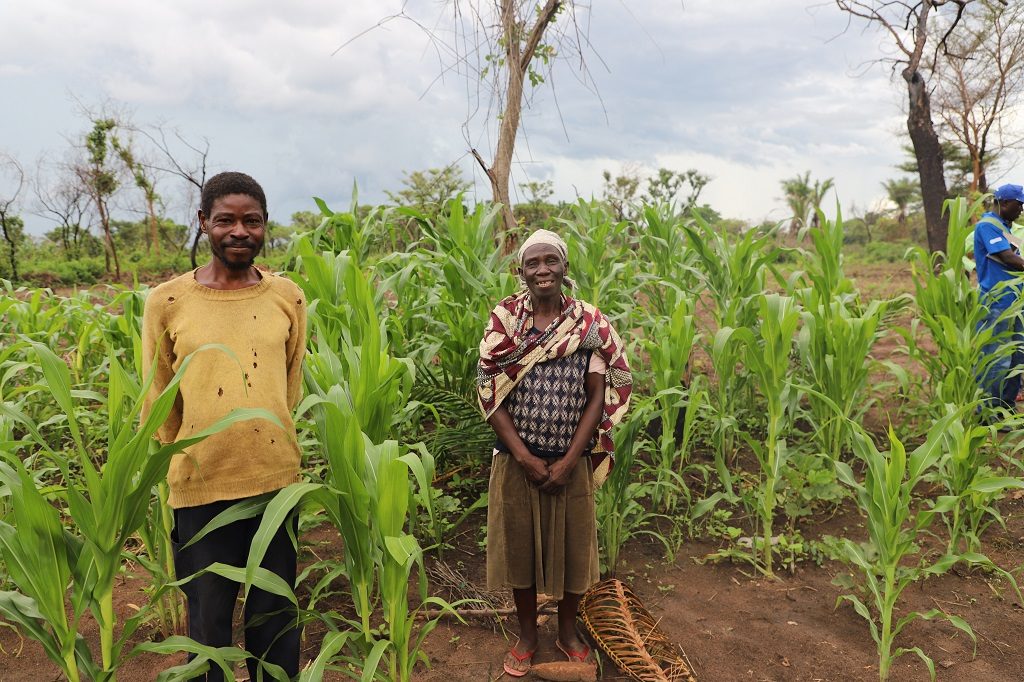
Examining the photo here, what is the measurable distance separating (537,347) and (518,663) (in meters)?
0.99

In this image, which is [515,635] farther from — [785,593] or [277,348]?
[277,348]

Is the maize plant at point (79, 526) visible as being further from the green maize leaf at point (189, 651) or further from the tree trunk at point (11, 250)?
the tree trunk at point (11, 250)

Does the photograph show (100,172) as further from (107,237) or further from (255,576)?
(255,576)

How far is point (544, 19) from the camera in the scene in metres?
4.42

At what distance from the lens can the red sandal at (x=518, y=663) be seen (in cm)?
219

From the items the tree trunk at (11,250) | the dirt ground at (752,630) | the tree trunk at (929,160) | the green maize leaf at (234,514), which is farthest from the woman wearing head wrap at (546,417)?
the tree trunk at (11,250)

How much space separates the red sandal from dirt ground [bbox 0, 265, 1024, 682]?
0.11 ft

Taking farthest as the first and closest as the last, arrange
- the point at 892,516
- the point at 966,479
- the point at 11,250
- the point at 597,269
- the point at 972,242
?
1. the point at 11,250
2. the point at 972,242
3. the point at 597,269
4. the point at 966,479
5. the point at 892,516

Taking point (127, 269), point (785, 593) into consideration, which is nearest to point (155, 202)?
point (127, 269)

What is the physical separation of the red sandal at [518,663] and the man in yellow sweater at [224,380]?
80 centimetres

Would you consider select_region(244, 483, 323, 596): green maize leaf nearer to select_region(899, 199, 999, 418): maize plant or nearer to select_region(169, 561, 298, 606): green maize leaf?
select_region(169, 561, 298, 606): green maize leaf

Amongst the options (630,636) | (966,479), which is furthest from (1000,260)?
(630,636)

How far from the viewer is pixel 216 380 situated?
62.9 inches

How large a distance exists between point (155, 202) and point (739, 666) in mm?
16961
